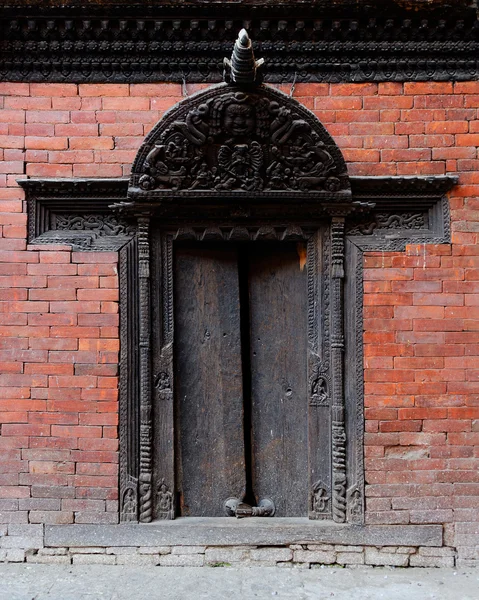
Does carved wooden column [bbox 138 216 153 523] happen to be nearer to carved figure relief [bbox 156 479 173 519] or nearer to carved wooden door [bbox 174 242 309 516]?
carved figure relief [bbox 156 479 173 519]

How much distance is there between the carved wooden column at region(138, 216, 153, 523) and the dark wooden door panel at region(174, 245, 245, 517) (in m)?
0.23

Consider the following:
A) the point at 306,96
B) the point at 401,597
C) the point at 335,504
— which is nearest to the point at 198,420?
the point at 335,504

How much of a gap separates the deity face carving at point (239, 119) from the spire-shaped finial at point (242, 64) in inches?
6.6

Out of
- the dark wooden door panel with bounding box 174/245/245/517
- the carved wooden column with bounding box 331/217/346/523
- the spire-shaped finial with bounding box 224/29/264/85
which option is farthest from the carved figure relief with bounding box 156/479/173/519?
the spire-shaped finial with bounding box 224/29/264/85

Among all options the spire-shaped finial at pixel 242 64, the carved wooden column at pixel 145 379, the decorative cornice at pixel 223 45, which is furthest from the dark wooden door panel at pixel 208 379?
the decorative cornice at pixel 223 45

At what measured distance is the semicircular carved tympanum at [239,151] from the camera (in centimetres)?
364

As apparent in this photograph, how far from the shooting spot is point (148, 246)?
374cm

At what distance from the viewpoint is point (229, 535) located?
3.71 metres

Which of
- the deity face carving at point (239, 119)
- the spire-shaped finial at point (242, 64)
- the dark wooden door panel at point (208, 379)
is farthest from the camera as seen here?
the dark wooden door panel at point (208, 379)

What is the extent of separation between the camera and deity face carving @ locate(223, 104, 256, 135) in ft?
11.9

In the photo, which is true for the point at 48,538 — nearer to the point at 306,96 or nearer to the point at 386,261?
the point at 386,261

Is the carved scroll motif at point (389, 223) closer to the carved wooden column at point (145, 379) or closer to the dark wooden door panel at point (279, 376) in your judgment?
the dark wooden door panel at point (279, 376)

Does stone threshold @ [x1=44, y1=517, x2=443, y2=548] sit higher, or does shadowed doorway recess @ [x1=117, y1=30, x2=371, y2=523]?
shadowed doorway recess @ [x1=117, y1=30, x2=371, y2=523]

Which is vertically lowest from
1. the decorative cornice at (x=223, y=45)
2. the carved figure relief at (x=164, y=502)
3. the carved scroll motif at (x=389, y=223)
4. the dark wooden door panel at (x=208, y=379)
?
the carved figure relief at (x=164, y=502)
